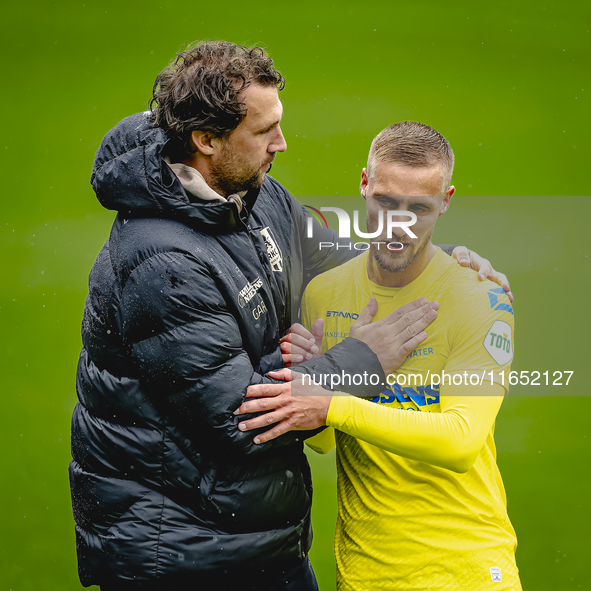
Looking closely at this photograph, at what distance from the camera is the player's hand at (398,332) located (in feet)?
4.31

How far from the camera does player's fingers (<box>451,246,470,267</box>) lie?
4.68ft

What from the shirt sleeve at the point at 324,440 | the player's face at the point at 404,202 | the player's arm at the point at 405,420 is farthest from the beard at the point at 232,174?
the shirt sleeve at the point at 324,440

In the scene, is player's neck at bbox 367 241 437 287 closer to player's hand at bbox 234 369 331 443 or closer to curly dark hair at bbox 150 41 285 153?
player's hand at bbox 234 369 331 443

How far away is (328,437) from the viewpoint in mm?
1562

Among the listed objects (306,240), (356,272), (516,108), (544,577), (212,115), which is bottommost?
(544,577)

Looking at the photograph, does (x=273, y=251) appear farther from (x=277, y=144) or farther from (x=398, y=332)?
(x=398, y=332)

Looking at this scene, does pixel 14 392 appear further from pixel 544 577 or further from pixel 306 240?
pixel 544 577

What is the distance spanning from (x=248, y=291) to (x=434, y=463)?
1.71 feet

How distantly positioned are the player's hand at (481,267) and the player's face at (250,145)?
50 cm

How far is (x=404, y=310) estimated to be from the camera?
136cm

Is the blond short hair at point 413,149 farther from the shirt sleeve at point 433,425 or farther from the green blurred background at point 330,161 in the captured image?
the green blurred background at point 330,161

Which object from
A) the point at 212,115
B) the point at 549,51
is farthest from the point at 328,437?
the point at 549,51

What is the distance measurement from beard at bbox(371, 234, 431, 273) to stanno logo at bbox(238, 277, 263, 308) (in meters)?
0.29

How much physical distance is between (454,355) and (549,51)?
188 cm
